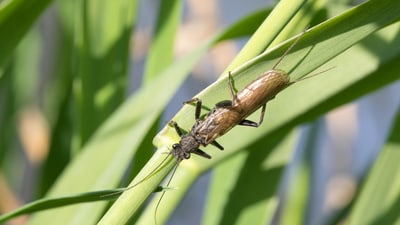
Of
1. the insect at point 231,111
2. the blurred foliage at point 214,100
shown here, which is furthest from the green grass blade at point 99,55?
the insect at point 231,111

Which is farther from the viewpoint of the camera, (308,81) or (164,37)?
(164,37)

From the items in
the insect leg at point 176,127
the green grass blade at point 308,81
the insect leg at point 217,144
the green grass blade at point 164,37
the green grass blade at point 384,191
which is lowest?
the green grass blade at point 384,191

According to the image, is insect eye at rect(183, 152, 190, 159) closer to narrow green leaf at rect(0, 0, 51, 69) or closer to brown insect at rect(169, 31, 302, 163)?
brown insect at rect(169, 31, 302, 163)

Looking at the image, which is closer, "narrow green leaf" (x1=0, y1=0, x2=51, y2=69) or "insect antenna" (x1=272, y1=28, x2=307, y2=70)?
"insect antenna" (x1=272, y1=28, x2=307, y2=70)

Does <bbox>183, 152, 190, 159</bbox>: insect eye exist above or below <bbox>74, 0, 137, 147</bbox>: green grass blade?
below

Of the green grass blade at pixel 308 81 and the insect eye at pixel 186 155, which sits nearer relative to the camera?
the green grass blade at pixel 308 81

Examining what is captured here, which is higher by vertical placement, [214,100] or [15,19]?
[15,19]

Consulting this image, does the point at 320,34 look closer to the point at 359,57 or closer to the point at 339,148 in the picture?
the point at 359,57

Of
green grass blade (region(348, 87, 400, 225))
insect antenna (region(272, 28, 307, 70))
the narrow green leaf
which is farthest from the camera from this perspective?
green grass blade (region(348, 87, 400, 225))

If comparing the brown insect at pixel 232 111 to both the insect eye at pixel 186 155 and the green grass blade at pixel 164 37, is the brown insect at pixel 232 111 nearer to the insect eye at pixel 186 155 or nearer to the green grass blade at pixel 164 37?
the insect eye at pixel 186 155

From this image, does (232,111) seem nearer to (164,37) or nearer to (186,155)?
(186,155)

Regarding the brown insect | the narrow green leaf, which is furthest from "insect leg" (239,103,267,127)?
the narrow green leaf

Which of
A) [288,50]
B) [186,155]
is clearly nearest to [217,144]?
[186,155]

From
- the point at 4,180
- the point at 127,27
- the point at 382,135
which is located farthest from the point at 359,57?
the point at 382,135
